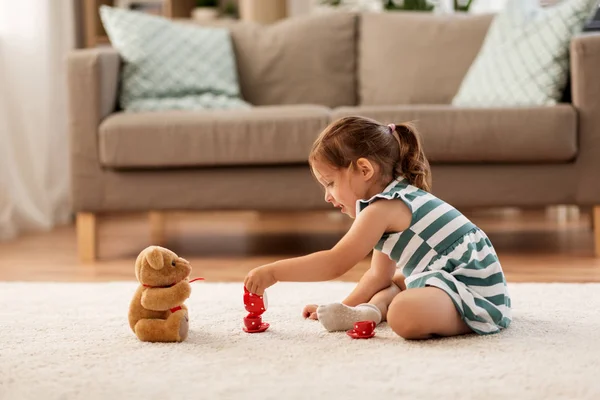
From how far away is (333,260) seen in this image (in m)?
1.60

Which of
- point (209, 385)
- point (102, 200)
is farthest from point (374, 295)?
point (102, 200)

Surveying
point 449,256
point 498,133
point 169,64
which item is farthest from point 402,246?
point 169,64

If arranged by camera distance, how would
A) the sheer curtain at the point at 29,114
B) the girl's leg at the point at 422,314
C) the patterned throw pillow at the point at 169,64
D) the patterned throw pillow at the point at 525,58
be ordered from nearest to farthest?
the girl's leg at the point at 422,314, the patterned throw pillow at the point at 525,58, the patterned throw pillow at the point at 169,64, the sheer curtain at the point at 29,114

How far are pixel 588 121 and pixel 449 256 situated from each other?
1239 mm

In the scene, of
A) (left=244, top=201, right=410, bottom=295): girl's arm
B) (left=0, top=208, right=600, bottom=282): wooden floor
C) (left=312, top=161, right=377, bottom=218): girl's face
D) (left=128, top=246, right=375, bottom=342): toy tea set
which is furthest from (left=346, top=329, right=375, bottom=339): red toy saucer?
(left=0, top=208, right=600, bottom=282): wooden floor

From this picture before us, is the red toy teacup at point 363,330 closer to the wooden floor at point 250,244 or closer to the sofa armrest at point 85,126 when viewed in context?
the wooden floor at point 250,244

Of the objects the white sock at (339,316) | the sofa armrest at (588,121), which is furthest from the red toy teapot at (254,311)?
the sofa armrest at (588,121)

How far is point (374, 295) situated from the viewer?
6.02ft

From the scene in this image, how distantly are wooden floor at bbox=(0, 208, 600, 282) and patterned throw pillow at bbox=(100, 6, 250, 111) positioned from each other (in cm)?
52

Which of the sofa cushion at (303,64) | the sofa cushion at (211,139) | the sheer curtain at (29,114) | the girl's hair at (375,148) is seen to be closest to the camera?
the girl's hair at (375,148)

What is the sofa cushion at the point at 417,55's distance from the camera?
3262mm

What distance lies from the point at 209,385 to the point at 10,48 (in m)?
2.79

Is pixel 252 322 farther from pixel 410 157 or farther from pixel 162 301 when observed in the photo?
pixel 410 157

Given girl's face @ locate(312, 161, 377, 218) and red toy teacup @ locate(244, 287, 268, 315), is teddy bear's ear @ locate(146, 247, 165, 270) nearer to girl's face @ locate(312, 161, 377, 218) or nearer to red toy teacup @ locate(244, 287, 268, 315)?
red toy teacup @ locate(244, 287, 268, 315)
